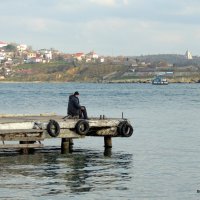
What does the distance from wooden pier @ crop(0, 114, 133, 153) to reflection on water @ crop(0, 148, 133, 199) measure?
2.10 ft

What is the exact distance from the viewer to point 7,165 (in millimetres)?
29703

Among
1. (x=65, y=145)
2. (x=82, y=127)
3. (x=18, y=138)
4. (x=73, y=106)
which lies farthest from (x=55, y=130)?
(x=73, y=106)

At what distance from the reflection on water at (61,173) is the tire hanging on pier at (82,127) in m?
1.07

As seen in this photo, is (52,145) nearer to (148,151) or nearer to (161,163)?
(148,151)

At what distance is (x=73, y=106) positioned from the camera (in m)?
34.9

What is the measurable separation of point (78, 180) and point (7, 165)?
4249 mm

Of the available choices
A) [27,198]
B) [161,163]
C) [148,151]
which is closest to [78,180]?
[27,198]

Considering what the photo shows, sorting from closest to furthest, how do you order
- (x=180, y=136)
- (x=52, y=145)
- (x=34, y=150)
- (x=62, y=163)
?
(x=62, y=163)
(x=34, y=150)
(x=52, y=145)
(x=180, y=136)

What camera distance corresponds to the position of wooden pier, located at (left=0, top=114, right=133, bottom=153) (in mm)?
32031

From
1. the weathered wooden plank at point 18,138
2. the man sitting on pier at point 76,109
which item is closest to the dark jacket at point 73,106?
the man sitting on pier at point 76,109

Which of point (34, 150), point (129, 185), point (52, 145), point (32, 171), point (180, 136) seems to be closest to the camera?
point (129, 185)

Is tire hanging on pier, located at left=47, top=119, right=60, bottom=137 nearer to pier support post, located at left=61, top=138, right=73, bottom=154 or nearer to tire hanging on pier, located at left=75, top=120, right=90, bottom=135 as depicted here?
tire hanging on pier, located at left=75, top=120, right=90, bottom=135

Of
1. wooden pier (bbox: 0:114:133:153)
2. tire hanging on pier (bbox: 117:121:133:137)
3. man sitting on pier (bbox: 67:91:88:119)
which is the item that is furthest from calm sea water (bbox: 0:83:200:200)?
man sitting on pier (bbox: 67:91:88:119)

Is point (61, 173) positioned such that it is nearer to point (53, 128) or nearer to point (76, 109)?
point (53, 128)
